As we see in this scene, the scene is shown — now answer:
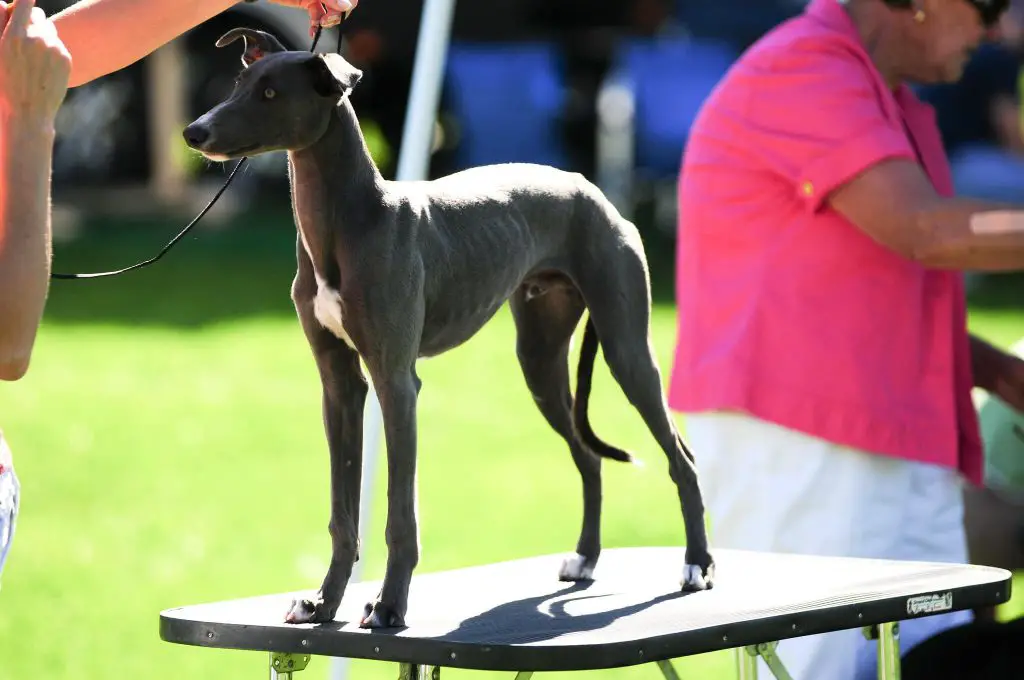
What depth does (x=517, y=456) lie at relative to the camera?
25.2 feet

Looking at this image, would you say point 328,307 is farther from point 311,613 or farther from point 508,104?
point 508,104

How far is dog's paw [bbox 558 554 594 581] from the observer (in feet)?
9.52

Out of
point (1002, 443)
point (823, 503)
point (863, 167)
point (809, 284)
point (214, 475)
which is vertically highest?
point (863, 167)

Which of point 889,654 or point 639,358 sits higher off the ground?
point 639,358

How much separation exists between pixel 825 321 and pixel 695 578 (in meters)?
0.85

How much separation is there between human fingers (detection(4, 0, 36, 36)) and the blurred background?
95.9 inches

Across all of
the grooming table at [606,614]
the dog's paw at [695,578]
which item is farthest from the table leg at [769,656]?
the dog's paw at [695,578]

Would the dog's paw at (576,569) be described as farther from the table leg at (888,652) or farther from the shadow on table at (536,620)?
the table leg at (888,652)

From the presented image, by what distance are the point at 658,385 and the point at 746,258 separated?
791mm

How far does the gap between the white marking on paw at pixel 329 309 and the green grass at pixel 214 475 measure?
2877mm

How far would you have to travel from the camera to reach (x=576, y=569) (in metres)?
2.91

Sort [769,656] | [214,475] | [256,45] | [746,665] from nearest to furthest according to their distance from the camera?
1. [256,45]
2. [769,656]
3. [746,665]
4. [214,475]

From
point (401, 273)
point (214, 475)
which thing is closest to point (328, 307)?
point (401, 273)

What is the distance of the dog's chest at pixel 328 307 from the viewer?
7.71ft
